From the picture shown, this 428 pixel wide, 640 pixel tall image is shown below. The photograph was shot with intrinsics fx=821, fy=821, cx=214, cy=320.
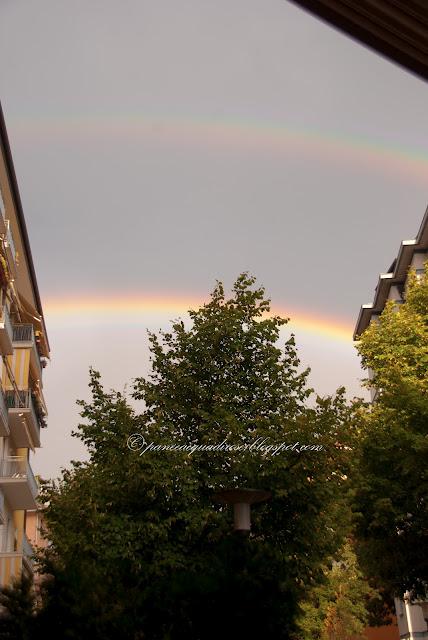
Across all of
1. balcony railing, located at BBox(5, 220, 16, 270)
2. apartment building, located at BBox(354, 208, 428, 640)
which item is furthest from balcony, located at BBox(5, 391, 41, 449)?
apartment building, located at BBox(354, 208, 428, 640)

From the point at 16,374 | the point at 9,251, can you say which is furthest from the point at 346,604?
the point at 9,251

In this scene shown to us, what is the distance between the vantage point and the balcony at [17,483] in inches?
1314

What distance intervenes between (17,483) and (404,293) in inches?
1119

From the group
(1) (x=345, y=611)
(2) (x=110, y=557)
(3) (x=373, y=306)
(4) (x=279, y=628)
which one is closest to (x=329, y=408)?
(2) (x=110, y=557)

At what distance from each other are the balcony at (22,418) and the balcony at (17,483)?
1.60 meters

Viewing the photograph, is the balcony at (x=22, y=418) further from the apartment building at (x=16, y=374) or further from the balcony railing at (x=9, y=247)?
the balcony railing at (x=9, y=247)

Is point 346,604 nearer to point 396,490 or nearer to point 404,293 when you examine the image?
point 396,490

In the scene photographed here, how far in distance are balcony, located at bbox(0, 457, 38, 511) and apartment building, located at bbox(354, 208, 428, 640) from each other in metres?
20.9

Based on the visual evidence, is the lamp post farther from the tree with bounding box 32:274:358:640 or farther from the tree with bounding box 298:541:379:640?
the tree with bounding box 298:541:379:640

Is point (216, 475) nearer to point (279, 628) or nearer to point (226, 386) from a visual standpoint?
point (226, 386)

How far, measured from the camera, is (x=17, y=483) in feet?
110

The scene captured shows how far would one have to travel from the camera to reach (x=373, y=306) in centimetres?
5884

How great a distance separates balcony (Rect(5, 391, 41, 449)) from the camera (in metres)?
35.7

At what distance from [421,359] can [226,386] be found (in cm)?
1033
